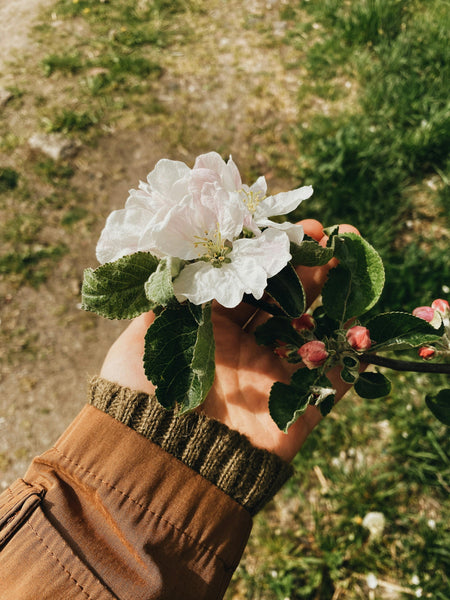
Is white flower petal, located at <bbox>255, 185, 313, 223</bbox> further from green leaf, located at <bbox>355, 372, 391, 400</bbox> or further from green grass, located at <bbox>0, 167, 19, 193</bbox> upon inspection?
green grass, located at <bbox>0, 167, 19, 193</bbox>

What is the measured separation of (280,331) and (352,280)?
26 cm

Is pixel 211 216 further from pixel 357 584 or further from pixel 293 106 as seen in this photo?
pixel 293 106

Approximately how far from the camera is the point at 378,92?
10.6 ft

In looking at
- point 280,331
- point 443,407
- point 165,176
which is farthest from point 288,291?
point 443,407

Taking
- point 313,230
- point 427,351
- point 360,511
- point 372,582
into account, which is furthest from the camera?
point 360,511

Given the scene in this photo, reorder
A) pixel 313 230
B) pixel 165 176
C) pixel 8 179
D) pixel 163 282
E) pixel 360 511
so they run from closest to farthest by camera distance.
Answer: pixel 163 282, pixel 165 176, pixel 313 230, pixel 360 511, pixel 8 179

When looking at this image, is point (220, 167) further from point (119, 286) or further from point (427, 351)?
point (427, 351)

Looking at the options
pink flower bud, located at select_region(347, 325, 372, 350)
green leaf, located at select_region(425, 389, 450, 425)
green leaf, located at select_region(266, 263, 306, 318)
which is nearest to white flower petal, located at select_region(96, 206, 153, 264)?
green leaf, located at select_region(266, 263, 306, 318)

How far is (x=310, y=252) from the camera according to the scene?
51.3 inches

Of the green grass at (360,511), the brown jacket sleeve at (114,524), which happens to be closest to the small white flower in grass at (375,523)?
the green grass at (360,511)

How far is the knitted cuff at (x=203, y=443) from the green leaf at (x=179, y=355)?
0.35 metres

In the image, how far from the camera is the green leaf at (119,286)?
1.25 m

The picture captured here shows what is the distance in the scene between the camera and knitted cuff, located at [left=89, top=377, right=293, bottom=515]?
1617 millimetres

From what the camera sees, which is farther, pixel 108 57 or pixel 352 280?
pixel 108 57
